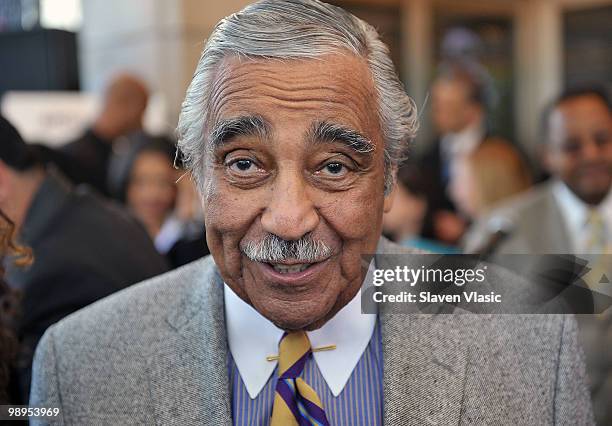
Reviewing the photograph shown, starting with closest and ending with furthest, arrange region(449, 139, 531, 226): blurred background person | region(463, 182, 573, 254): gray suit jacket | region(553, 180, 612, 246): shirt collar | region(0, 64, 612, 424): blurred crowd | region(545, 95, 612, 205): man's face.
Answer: region(0, 64, 612, 424): blurred crowd < region(463, 182, 573, 254): gray suit jacket < region(553, 180, 612, 246): shirt collar < region(545, 95, 612, 205): man's face < region(449, 139, 531, 226): blurred background person

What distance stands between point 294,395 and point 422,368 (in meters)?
0.27

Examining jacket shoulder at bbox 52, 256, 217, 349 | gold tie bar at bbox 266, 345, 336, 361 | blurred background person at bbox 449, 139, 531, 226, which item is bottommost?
blurred background person at bbox 449, 139, 531, 226

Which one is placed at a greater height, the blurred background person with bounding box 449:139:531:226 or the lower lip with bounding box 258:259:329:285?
the lower lip with bounding box 258:259:329:285

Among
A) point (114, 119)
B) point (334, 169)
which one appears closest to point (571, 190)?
point (334, 169)

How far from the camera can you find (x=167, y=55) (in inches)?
202

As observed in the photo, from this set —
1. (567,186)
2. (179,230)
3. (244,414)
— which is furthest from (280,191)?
(179,230)

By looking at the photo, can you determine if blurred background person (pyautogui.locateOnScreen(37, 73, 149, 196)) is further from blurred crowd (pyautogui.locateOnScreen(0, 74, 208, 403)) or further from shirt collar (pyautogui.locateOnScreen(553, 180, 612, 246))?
shirt collar (pyautogui.locateOnScreen(553, 180, 612, 246))

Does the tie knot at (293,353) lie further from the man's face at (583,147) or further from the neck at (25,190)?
the man's face at (583,147)

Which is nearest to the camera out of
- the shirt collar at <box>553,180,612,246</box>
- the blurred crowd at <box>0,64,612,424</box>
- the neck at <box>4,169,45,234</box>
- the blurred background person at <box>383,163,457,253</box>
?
the blurred crowd at <box>0,64,612,424</box>

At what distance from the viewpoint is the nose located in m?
1.39

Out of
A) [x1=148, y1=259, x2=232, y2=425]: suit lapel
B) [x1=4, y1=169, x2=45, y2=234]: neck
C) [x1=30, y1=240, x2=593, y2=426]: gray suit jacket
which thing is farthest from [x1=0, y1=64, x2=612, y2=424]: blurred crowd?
[x1=148, y1=259, x2=232, y2=425]: suit lapel

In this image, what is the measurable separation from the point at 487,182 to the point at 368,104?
3.62 m

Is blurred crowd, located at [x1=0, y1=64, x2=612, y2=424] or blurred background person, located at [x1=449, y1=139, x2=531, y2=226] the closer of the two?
blurred crowd, located at [x1=0, y1=64, x2=612, y2=424]

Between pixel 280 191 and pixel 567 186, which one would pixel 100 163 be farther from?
pixel 280 191
